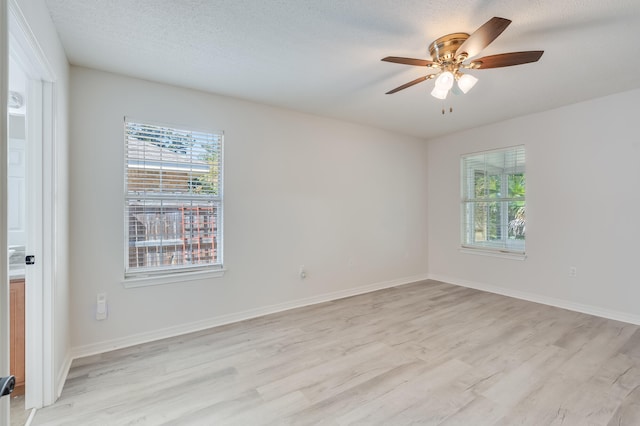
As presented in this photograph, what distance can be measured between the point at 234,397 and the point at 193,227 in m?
1.73

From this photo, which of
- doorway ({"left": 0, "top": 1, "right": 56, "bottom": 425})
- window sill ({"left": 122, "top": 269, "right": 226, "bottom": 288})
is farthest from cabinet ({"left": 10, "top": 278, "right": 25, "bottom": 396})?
window sill ({"left": 122, "top": 269, "right": 226, "bottom": 288})

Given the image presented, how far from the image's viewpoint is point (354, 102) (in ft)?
11.3

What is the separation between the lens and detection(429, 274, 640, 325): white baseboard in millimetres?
3240

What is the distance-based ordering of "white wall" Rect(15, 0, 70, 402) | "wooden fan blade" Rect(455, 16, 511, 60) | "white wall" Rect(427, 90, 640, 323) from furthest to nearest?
"white wall" Rect(427, 90, 640, 323) → "white wall" Rect(15, 0, 70, 402) → "wooden fan blade" Rect(455, 16, 511, 60)

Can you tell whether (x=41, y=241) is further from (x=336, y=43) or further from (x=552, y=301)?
(x=552, y=301)

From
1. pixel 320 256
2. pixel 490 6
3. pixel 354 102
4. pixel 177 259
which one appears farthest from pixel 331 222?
pixel 490 6

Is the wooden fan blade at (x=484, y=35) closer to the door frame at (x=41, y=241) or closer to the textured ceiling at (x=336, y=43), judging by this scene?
the textured ceiling at (x=336, y=43)

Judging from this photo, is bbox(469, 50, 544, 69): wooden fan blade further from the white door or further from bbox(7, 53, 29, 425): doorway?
bbox(7, 53, 29, 425): doorway

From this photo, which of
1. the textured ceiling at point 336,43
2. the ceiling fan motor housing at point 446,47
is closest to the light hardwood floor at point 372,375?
the ceiling fan motor housing at point 446,47

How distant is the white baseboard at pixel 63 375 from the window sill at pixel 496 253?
4.96m

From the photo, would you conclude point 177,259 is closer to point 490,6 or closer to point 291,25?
point 291,25

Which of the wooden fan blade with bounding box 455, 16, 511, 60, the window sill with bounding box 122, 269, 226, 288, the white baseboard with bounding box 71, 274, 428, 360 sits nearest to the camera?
the wooden fan blade with bounding box 455, 16, 511, 60

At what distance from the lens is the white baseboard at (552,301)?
3.24 m

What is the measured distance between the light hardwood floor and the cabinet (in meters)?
0.32
